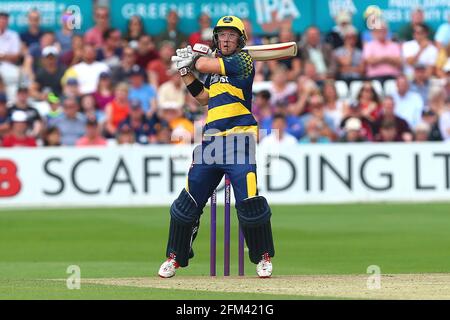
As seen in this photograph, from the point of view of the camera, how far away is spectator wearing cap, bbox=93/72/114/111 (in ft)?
74.2

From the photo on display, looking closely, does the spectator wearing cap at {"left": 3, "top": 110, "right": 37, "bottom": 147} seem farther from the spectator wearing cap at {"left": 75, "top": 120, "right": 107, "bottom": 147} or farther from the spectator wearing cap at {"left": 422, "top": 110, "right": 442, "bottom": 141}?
the spectator wearing cap at {"left": 422, "top": 110, "right": 442, "bottom": 141}

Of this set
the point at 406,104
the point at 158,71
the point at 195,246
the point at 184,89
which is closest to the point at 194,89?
the point at 195,246

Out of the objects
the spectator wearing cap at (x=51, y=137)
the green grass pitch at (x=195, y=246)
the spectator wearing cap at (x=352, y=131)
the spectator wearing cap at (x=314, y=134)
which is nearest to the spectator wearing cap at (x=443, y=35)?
the spectator wearing cap at (x=352, y=131)

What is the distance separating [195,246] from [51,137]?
239 inches

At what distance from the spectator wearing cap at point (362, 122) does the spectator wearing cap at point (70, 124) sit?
4306mm

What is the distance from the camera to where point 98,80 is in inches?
902

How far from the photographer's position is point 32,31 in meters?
23.7

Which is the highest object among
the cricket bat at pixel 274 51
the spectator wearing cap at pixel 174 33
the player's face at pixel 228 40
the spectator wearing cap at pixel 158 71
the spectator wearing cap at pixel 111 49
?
the spectator wearing cap at pixel 174 33

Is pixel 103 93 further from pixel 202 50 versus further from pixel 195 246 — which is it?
pixel 202 50

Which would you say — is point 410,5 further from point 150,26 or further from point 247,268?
point 247,268

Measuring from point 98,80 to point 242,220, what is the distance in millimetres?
12040

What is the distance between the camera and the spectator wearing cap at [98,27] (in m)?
23.7

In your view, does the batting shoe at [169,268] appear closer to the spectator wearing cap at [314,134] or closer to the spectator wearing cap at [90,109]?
the spectator wearing cap at [314,134]
